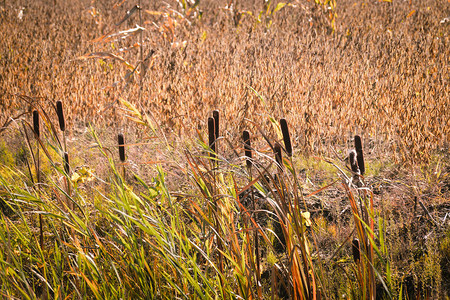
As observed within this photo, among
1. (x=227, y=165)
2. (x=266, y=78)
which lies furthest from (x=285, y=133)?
(x=266, y=78)

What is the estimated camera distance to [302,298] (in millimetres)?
1058

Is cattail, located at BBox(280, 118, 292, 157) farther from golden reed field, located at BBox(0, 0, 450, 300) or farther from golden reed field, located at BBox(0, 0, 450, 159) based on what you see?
golden reed field, located at BBox(0, 0, 450, 159)

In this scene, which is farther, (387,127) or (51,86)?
(51,86)

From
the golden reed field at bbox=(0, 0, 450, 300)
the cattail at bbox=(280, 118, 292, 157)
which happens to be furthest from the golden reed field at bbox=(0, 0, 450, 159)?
the cattail at bbox=(280, 118, 292, 157)

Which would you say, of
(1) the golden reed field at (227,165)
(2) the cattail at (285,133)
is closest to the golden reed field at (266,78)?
(1) the golden reed field at (227,165)

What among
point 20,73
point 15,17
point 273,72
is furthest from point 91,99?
point 15,17

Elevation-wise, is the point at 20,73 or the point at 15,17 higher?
the point at 15,17

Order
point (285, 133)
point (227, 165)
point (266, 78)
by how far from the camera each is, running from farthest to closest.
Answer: point (266, 78) < point (227, 165) < point (285, 133)

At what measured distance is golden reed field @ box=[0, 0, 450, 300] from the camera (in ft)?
3.74

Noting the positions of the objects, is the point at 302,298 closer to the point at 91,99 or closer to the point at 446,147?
the point at 446,147

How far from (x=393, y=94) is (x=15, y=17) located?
6.96 metres

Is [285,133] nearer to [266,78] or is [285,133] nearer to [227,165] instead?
[227,165]

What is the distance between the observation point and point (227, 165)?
1334 mm

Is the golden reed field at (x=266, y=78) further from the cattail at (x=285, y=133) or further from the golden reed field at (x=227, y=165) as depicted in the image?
the cattail at (x=285, y=133)
